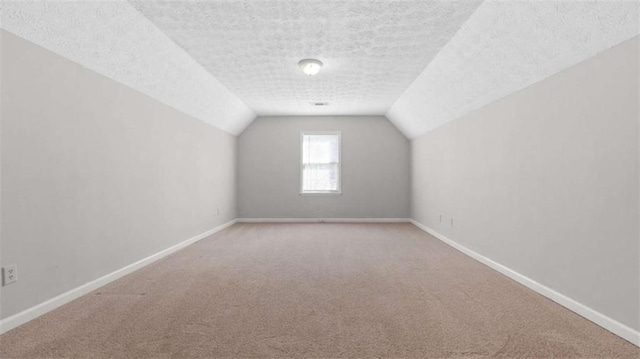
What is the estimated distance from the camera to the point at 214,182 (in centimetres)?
538

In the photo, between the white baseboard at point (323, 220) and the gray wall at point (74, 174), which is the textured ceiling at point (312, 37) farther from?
the white baseboard at point (323, 220)

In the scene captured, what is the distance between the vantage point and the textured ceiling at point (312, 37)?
93.0 inches

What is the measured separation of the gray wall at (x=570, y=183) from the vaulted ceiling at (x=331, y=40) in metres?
0.22

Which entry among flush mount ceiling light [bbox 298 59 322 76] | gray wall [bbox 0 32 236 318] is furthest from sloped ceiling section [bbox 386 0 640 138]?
gray wall [bbox 0 32 236 318]

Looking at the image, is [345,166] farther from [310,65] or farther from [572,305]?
[572,305]

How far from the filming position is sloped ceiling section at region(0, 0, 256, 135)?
1.97 m

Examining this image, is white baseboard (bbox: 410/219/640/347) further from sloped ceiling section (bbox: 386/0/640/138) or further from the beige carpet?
sloped ceiling section (bbox: 386/0/640/138)

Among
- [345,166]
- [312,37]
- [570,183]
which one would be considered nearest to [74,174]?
[312,37]

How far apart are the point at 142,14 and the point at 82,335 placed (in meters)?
2.43

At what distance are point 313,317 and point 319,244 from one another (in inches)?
92.8

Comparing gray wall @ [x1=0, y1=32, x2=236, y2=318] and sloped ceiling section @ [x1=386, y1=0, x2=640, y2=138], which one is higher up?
sloped ceiling section @ [x1=386, y1=0, x2=640, y2=138]

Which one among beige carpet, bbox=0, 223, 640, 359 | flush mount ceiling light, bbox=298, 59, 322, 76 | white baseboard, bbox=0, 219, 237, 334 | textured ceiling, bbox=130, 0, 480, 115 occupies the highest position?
textured ceiling, bbox=130, 0, 480, 115

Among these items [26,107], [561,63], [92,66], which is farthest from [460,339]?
[92,66]

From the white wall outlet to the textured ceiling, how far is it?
209 cm
